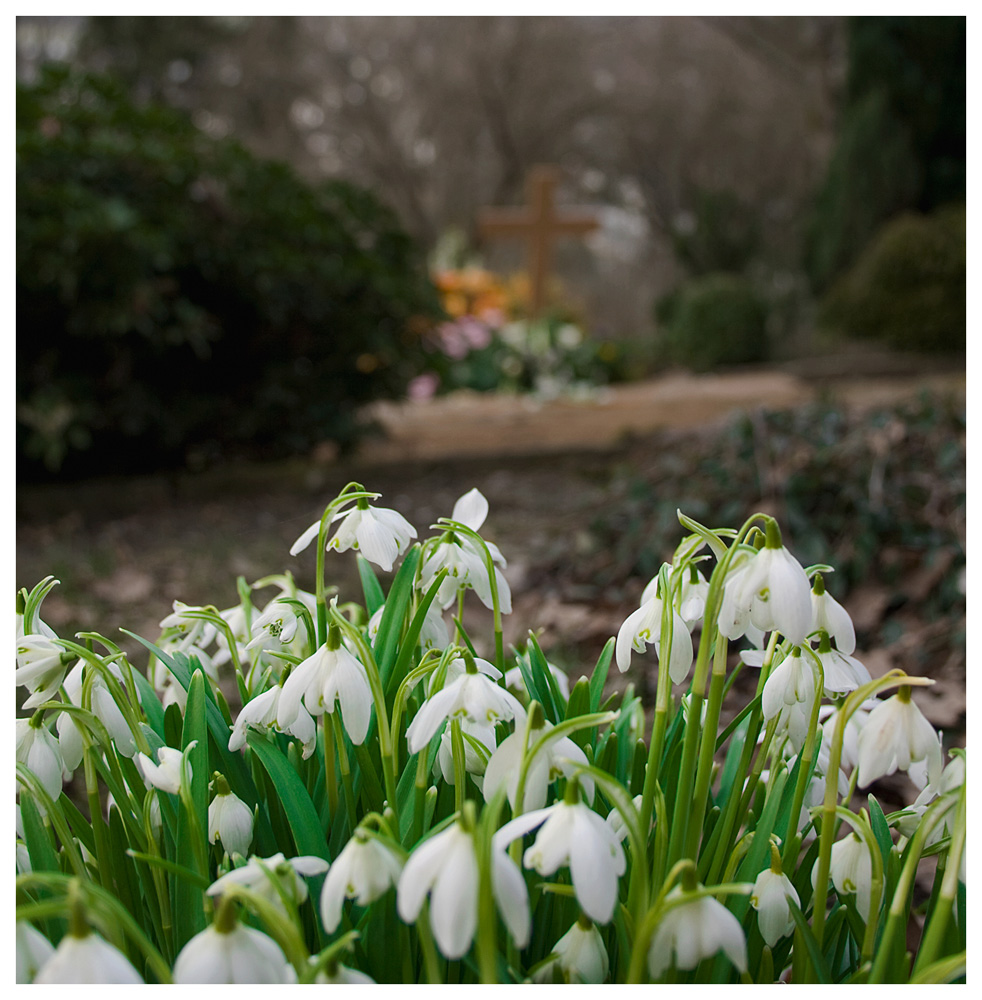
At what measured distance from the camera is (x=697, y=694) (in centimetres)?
84

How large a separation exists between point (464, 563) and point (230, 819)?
322 millimetres

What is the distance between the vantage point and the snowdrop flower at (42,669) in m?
0.86

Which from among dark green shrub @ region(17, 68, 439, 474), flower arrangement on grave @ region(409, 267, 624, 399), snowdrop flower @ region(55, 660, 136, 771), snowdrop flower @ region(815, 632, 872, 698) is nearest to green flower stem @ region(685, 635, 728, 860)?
snowdrop flower @ region(815, 632, 872, 698)

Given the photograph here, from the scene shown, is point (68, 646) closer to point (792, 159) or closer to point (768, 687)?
point (768, 687)

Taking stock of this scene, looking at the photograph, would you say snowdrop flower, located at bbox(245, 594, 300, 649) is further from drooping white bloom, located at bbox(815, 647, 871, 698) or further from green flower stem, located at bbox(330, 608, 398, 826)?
drooping white bloom, located at bbox(815, 647, 871, 698)

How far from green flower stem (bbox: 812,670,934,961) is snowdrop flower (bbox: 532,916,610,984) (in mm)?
199

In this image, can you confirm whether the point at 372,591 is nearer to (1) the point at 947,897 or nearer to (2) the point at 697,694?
(2) the point at 697,694

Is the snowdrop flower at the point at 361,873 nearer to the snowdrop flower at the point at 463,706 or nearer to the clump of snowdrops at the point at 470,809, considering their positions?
the clump of snowdrops at the point at 470,809

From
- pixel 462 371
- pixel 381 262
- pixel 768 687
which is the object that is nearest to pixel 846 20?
pixel 462 371

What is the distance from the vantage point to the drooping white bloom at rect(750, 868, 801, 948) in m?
0.85

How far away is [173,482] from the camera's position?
4457 mm

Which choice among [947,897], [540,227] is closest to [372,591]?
[947,897]

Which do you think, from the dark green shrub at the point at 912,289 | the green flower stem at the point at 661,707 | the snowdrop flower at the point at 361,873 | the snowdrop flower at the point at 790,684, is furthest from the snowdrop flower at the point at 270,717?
the dark green shrub at the point at 912,289

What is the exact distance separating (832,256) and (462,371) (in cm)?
502
